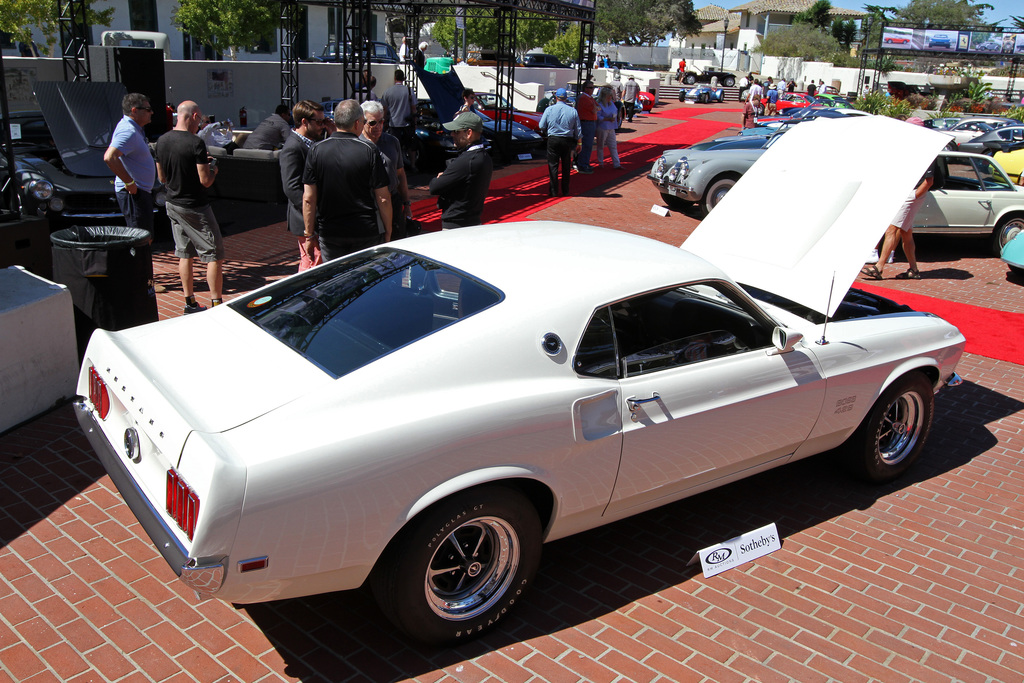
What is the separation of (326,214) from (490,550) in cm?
359

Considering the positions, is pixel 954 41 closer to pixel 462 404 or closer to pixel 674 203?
pixel 674 203

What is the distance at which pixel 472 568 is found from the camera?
3.43 m

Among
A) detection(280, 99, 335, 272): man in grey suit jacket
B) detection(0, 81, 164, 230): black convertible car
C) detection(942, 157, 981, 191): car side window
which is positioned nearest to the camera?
detection(280, 99, 335, 272): man in grey suit jacket

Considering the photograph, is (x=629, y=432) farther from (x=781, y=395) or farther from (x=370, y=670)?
(x=370, y=670)

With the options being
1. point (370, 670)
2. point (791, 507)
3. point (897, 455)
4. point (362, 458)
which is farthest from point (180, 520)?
point (897, 455)

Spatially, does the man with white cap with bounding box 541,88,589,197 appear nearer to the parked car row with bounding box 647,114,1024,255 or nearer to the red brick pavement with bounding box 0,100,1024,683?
the parked car row with bounding box 647,114,1024,255

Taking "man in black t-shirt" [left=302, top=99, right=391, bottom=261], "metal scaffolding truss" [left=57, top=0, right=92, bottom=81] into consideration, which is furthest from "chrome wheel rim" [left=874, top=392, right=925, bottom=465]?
"metal scaffolding truss" [left=57, top=0, right=92, bottom=81]

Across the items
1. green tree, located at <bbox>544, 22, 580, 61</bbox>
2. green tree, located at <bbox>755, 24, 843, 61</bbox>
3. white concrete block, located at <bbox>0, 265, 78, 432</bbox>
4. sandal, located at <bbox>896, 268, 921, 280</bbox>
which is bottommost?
sandal, located at <bbox>896, 268, 921, 280</bbox>

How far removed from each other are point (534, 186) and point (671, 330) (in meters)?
12.1

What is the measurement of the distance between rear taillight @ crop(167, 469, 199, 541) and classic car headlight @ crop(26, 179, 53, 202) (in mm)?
6632

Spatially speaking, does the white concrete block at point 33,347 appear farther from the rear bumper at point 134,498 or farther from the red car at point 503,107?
the red car at point 503,107

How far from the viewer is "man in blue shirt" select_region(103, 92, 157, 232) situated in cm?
719

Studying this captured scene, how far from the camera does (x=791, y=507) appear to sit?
4848mm

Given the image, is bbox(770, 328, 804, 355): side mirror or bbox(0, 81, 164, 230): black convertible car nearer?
bbox(770, 328, 804, 355): side mirror
